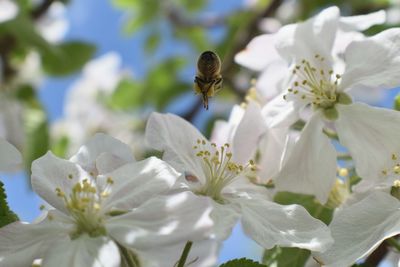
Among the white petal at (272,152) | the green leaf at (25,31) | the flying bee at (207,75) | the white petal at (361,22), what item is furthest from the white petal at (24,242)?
the green leaf at (25,31)

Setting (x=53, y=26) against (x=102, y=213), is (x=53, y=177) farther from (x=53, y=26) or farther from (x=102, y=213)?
(x=53, y=26)

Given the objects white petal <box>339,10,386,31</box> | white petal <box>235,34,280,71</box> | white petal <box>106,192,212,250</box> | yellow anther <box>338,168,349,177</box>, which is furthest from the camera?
white petal <box>235,34,280,71</box>

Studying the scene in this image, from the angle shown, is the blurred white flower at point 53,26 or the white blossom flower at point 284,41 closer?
the white blossom flower at point 284,41

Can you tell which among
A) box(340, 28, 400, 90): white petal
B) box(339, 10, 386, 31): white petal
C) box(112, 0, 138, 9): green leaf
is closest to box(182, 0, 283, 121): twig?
box(112, 0, 138, 9): green leaf

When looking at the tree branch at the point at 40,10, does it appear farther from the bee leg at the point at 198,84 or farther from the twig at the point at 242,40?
the bee leg at the point at 198,84

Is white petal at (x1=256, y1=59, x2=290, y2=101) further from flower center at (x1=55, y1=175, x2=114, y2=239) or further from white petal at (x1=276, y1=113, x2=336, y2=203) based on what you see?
flower center at (x1=55, y1=175, x2=114, y2=239)

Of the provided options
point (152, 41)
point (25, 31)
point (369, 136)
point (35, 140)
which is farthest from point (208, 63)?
point (152, 41)
